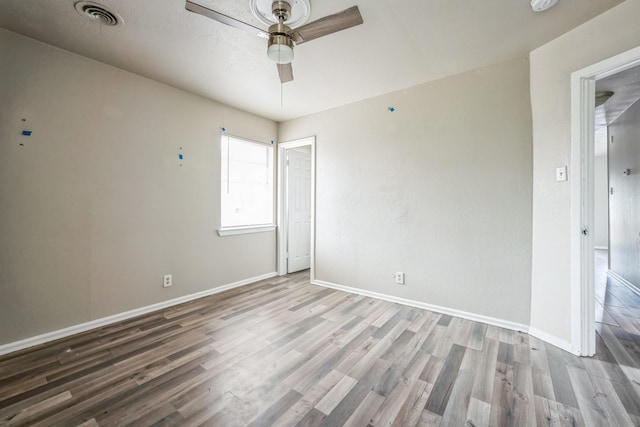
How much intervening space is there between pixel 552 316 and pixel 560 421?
106cm

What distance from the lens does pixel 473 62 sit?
99.2 inches

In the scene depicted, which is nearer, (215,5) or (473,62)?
(215,5)

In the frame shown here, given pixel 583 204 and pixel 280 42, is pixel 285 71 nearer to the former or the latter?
pixel 280 42

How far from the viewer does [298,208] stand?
4660 millimetres

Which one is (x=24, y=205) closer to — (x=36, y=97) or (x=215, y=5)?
(x=36, y=97)

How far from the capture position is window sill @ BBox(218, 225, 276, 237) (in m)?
3.59

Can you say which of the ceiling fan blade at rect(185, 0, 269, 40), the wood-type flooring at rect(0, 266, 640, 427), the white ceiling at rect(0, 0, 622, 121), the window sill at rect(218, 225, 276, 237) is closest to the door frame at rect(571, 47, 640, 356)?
the wood-type flooring at rect(0, 266, 640, 427)

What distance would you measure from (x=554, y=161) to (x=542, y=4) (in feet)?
3.75

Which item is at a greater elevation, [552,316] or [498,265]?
[498,265]

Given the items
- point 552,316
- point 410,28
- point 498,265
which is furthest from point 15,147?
point 552,316

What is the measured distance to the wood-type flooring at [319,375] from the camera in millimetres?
1472

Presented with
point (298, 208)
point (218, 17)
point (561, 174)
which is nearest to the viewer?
point (218, 17)

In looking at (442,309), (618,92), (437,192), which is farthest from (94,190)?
(618,92)

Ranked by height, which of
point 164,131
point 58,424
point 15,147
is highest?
point 164,131
